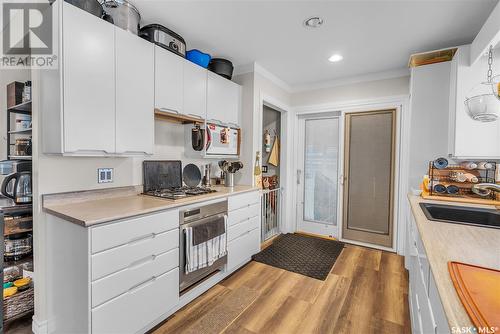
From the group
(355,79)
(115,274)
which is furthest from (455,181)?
(115,274)

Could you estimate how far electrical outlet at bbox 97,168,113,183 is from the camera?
77.0 inches

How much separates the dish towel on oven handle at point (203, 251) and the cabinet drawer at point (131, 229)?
8.4 inches

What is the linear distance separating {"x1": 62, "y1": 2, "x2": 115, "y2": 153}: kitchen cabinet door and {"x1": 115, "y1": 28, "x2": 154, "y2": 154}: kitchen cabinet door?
5cm

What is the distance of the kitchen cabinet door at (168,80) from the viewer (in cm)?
208

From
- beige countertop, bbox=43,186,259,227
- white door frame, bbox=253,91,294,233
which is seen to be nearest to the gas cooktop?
beige countertop, bbox=43,186,259,227

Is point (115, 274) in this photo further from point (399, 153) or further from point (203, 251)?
point (399, 153)

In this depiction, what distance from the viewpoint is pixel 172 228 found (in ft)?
6.00

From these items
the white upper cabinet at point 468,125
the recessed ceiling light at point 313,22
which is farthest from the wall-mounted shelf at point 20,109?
the white upper cabinet at point 468,125

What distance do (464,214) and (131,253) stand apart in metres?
2.45

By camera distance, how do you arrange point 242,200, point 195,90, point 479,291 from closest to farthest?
point 479,291 → point 195,90 → point 242,200

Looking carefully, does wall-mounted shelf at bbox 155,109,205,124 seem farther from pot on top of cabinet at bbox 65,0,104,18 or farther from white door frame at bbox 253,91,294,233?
white door frame at bbox 253,91,294,233

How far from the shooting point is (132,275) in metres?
1.56

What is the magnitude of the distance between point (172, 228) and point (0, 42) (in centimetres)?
221

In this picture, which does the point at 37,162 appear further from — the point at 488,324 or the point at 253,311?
the point at 488,324
